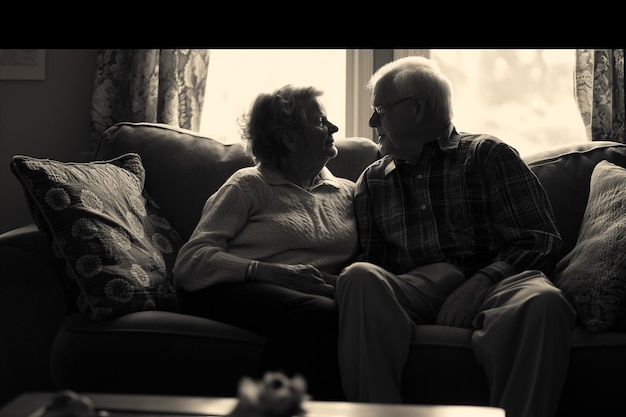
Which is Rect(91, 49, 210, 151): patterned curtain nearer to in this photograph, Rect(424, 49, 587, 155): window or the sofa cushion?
Rect(424, 49, 587, 155): window

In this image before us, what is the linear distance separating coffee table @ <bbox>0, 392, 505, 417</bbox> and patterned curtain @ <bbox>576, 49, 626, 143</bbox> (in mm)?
2133

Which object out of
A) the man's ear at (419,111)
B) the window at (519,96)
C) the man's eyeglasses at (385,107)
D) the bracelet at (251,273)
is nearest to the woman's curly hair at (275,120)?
the man's eyeglasses at (385,107)

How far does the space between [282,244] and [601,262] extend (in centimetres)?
84

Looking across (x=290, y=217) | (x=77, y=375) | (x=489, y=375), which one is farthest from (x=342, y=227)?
(x=77, y=375)

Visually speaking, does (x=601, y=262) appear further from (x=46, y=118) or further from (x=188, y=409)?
(x=46, y=118)

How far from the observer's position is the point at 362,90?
337 centimetres

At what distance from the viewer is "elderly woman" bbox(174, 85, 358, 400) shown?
1.92 metres

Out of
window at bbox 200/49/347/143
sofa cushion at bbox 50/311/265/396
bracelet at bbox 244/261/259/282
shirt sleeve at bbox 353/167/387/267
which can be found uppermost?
window at bbox 200/49/347/143

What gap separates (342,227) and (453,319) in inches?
18.1

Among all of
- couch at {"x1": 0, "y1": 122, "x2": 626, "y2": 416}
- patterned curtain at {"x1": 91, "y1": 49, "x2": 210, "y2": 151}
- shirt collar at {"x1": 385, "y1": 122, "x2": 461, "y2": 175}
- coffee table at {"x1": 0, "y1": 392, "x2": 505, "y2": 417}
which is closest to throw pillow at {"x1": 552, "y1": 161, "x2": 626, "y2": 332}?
couch at {"x1": 0, "y1": 122, "x2": 626, "y2": 416}

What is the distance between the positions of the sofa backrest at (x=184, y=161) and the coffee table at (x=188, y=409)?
1.44 meters

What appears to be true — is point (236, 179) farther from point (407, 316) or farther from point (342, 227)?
point (407, 316)
